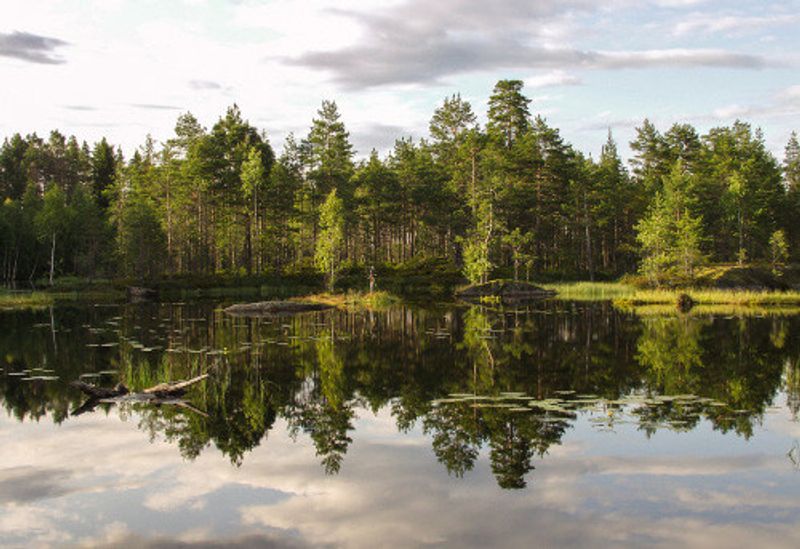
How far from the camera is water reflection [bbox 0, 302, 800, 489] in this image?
41.7ft

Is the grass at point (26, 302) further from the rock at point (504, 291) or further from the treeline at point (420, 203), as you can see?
the rock at point (504, 291)

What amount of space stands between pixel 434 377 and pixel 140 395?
719 centimetres

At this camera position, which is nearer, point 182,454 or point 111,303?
point 182,454

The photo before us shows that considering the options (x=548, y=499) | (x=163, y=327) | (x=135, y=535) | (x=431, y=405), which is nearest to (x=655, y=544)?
(x=548, y=499)

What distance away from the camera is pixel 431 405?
14594 mm

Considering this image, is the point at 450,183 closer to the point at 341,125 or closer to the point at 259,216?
the point at 341,125

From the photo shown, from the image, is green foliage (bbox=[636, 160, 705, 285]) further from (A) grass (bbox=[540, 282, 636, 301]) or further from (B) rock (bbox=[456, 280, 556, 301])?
(B) rock (bbox=[456, 280, 556, 301])

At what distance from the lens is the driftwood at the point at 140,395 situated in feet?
49.6

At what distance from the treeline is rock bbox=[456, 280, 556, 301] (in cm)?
581

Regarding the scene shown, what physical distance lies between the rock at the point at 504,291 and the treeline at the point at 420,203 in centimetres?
581

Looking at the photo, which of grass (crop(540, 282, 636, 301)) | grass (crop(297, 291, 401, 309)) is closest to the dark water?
grass (crop(297, 291, 401, 309))

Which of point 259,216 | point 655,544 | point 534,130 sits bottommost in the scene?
point 655,544

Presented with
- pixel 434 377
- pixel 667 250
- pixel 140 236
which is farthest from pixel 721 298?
pixel 140 236

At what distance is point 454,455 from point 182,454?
181 inches
